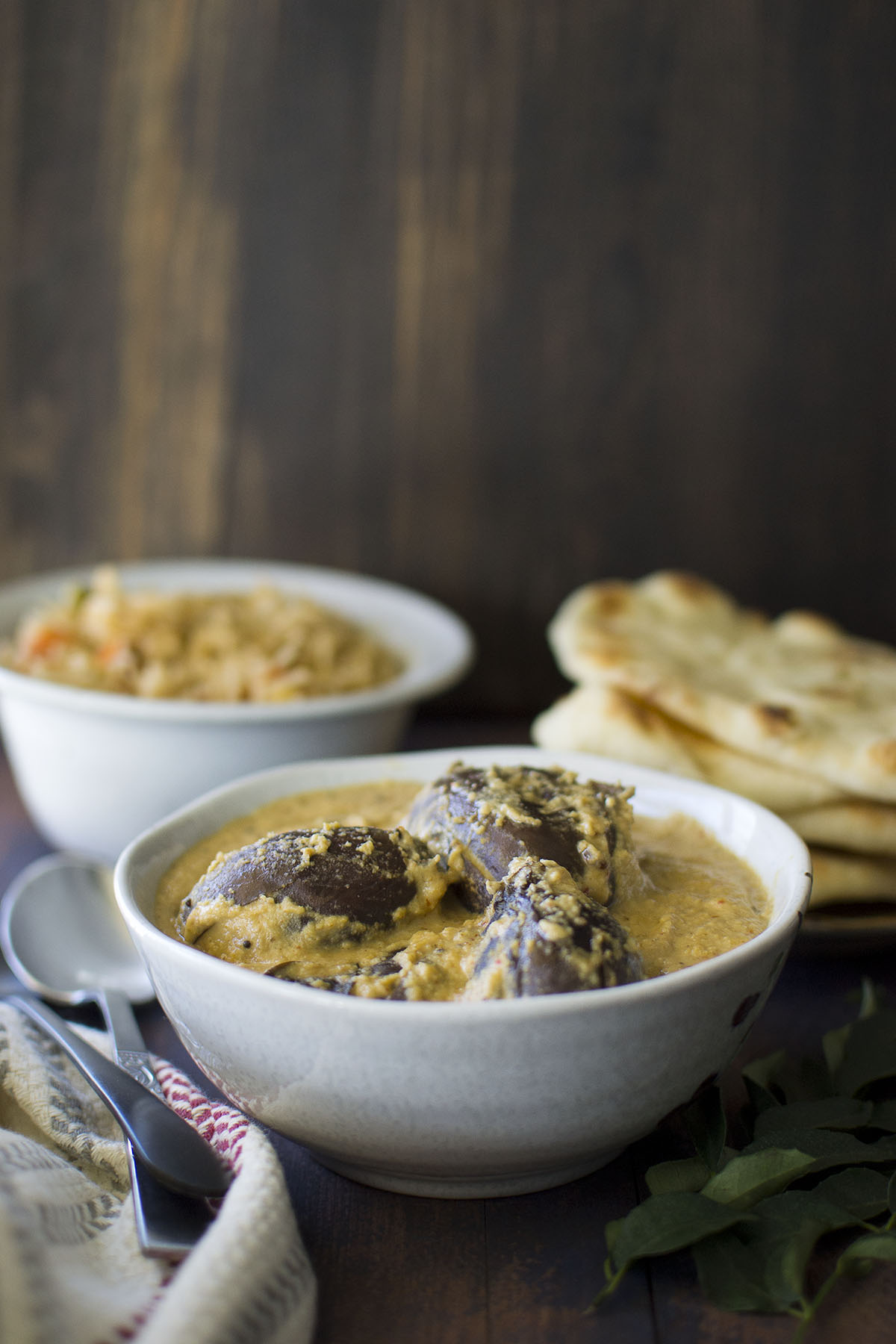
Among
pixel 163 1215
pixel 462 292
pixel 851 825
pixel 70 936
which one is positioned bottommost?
pixel 70 936

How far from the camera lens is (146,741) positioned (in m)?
1.73

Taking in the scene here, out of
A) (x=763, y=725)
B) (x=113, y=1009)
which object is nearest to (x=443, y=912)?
(x=113, y=1009)

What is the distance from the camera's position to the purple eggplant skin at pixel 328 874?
1062 millimetres

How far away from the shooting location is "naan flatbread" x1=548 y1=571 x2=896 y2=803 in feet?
4.99

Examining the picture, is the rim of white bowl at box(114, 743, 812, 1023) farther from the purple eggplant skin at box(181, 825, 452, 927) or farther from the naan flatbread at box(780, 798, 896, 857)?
the naan flatbread at box(780, 798, 896, 857)

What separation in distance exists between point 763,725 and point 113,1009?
2.98 feet

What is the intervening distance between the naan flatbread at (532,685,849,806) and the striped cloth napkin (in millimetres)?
714

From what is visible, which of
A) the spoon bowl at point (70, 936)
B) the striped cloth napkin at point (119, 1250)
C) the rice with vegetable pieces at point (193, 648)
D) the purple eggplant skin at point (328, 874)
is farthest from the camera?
the rice with vegetable pieces at point (193, 648)

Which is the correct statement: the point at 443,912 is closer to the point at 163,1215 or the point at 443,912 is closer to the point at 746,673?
the point at 163,1215

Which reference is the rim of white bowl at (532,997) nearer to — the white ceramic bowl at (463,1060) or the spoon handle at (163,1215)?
the white ceramic bowl at (463,1060)

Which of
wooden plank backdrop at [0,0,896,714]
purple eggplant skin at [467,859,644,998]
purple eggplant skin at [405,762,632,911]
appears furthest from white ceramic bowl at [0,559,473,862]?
purple eggplant skin at [467,859,644,998]

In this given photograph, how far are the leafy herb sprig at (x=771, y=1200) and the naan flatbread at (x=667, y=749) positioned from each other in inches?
16.1

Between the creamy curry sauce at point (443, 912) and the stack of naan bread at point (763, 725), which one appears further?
the stack of naan bread at point (763, 725)

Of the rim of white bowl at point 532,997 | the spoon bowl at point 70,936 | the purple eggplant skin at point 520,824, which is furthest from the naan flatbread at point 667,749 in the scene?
the spoon bowl at point 70,936
